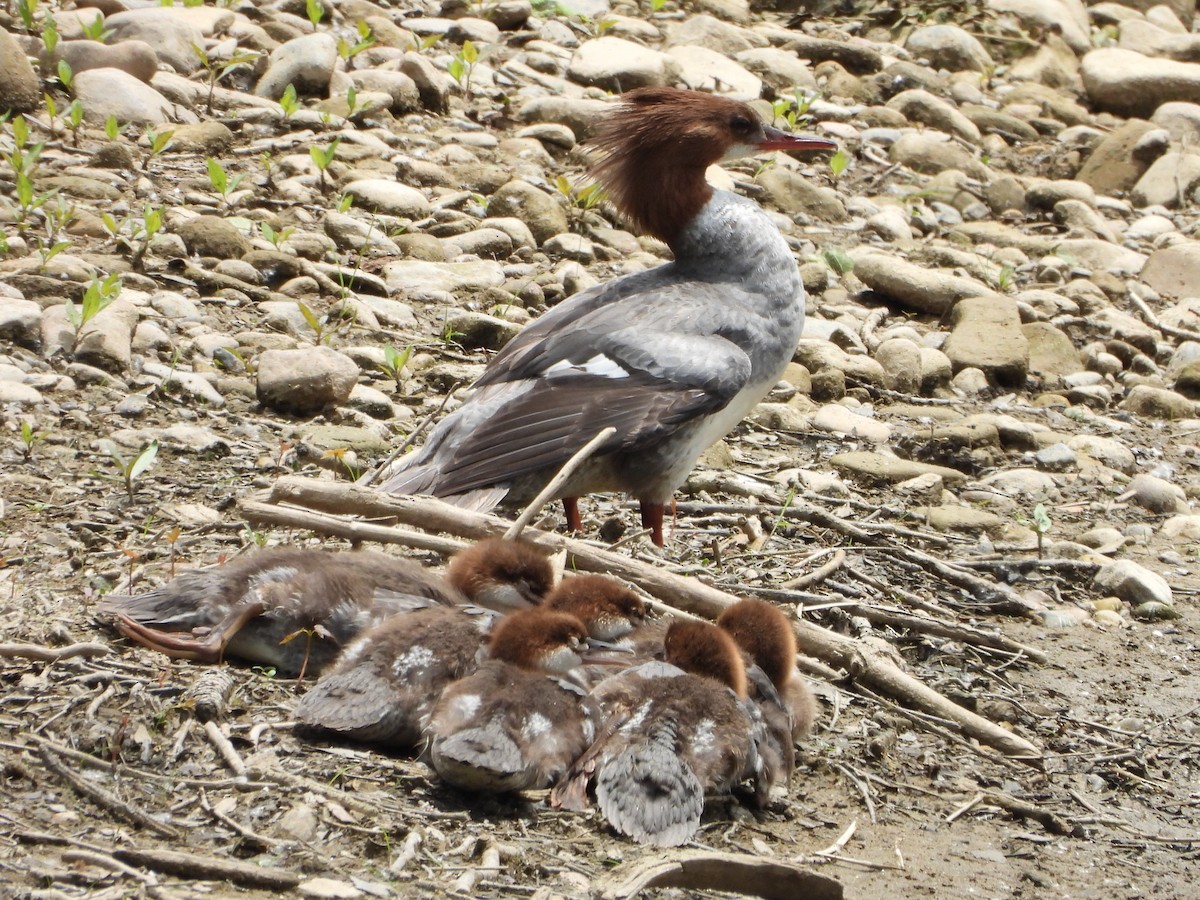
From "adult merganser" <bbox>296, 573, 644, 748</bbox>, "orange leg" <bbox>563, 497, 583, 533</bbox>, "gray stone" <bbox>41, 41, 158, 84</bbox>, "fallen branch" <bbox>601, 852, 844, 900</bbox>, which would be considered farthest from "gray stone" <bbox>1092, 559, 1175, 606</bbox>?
"gray stone" <bbox>41, 41, 158, 84</bbox>

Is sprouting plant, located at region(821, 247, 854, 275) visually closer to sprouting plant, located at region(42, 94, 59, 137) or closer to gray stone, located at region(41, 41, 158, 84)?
gray stone, located at region(41, 41, 158, 84)

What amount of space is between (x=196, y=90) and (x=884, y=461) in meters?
5.06

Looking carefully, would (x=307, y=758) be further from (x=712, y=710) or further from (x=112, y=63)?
(x=112, y=63)

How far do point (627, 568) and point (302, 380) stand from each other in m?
2.23

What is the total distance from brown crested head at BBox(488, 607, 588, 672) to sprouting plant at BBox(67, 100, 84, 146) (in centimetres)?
533

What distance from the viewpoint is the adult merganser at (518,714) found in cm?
347

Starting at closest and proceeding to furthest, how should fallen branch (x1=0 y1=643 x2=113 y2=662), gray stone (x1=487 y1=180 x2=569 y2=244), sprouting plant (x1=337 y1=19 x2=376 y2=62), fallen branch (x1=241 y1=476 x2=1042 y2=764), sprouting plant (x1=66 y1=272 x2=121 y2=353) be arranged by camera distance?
1. fallen branch (x1=0 y1=643 x2=113 y2=662)
2. fallen branch (x1=241 y1=476 x2=1042 y2=764)
3. sprouting plant (x1=66 y1=272 x2=121 y2=353)
4. gray stone (x1=487 y1=180 x2=569 y2=244)
5. sprouting plant (x1=337 y1=19 x2=376 y2=62)

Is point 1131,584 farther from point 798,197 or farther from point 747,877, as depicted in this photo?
point 798,197

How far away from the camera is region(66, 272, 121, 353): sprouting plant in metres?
6.11

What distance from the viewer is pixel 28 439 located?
5.40m

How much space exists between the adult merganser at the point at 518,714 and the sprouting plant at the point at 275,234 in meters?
4.19

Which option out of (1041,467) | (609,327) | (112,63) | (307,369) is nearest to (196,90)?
(112,63)

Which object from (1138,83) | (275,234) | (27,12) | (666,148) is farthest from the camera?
(1138,83)

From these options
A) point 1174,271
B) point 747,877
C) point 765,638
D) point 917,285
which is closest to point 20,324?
point 765,638
